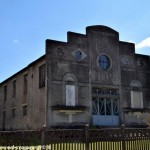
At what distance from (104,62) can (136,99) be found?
5.23 meters

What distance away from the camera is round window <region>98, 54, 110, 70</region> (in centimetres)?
2702

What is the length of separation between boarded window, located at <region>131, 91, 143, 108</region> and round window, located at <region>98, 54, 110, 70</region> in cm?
397

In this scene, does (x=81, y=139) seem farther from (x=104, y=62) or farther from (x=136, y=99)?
(x=136, y=99)

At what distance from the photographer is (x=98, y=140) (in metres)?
11.4

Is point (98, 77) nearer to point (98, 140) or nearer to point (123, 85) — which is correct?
point (123, 85)

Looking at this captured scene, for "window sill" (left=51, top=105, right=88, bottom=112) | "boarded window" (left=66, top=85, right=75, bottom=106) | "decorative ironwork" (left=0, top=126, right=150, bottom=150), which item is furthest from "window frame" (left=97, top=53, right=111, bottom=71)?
"decorative ironwork" (left=0, top=126, right=150, bottom=150)

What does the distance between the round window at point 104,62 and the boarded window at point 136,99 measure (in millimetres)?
3969

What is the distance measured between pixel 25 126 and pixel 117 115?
30.8ft

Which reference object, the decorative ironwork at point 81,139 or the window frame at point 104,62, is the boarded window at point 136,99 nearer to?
the window frame at point 104,62

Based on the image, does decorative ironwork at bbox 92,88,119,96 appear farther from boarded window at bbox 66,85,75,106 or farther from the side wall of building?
the side wall of building

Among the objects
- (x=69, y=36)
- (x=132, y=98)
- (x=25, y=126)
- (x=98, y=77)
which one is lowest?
(x=25, y=126)

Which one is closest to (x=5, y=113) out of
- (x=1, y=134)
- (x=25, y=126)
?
(x=25, y=126)

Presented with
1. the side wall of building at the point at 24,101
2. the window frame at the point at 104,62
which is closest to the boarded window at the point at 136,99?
the window frame at the point at 104,62

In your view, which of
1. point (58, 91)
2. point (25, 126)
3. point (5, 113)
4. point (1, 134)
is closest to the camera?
point (1, 134)
